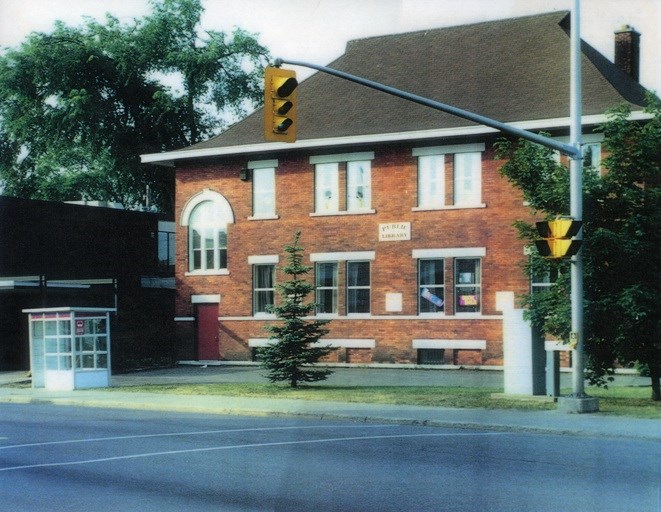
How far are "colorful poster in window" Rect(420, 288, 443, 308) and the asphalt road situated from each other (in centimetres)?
1528

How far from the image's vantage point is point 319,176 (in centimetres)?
3441

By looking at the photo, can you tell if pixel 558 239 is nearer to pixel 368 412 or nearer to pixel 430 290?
pixel 368 412

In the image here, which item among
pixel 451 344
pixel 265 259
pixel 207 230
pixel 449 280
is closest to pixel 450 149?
pixel 449 280

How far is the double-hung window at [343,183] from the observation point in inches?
1321

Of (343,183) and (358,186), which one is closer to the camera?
(358,186)

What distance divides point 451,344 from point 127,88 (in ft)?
80.2

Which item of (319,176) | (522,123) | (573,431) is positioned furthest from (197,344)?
(573,431)

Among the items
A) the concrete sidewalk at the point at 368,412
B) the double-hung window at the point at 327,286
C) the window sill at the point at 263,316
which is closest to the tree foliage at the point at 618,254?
the concrete sidewalk at the point at 368,412

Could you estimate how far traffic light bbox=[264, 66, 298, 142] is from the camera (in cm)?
1572

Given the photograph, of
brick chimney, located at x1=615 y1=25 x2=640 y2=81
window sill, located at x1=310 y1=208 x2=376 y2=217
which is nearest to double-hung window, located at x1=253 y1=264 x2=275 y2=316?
window sill, located at x1=310 y1=208 x2=376 y2=217

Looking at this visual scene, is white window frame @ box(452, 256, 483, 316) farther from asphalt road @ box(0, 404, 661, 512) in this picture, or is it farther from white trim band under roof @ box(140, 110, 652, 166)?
asphalt road @ box(0, 404, 661, 512)

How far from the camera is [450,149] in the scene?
105 feet

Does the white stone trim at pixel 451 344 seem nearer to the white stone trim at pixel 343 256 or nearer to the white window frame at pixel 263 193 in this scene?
the white stone trim at pixel 343 256

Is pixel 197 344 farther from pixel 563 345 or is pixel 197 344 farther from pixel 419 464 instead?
pixel 419 464
